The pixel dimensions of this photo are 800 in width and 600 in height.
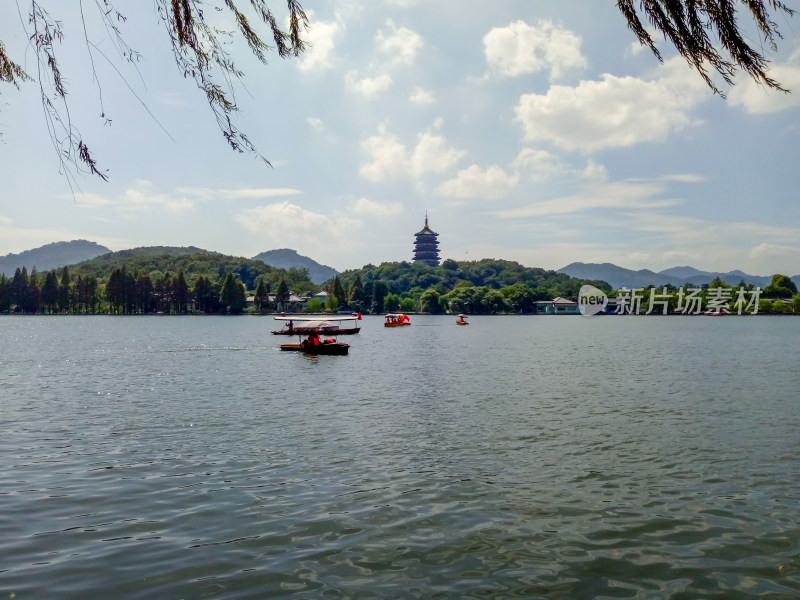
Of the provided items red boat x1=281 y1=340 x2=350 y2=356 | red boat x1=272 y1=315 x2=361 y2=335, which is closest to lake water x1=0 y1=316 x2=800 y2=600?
red boat x1=281 y1=340 x2=350 y2=356

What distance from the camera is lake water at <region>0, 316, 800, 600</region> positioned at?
9961 mm

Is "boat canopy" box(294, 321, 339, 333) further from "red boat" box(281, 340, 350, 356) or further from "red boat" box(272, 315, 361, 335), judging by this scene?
"red boat" box(281, 340, 350, 356)

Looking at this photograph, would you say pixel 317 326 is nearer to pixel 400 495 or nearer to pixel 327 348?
pixel 327 348

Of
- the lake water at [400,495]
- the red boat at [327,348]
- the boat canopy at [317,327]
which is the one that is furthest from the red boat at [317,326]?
the lake water at [400,495]

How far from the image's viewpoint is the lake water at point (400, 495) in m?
9.96

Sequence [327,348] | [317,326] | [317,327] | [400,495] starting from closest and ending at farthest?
[400,495] < [327,348] < [317,327] < [317,326]

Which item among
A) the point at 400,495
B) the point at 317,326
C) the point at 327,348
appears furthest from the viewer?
the point at 317,326

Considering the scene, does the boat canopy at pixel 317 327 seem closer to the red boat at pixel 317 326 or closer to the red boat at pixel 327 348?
the red boat at pixel 317 326

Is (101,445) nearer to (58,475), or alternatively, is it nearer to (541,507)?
(58,475)

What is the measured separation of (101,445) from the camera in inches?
783

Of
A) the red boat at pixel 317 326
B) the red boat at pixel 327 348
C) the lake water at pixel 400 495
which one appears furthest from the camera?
the red boat at pixel 317 326

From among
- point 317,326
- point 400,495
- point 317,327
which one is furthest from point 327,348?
point 400,495

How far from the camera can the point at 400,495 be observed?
14414 millimetres

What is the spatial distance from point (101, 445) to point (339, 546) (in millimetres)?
12604
